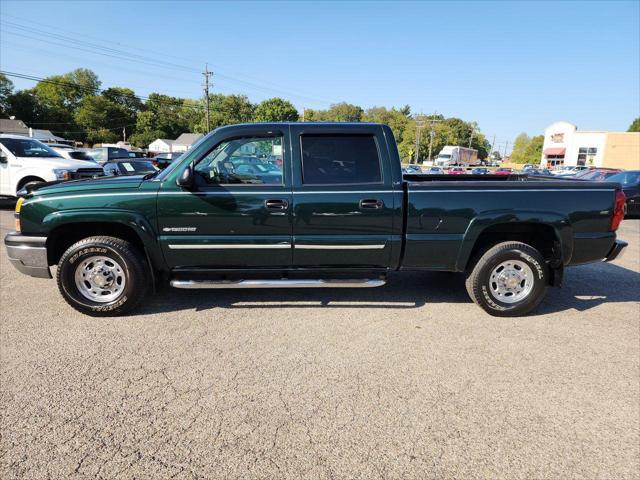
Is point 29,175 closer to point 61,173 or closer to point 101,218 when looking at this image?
point 61,173

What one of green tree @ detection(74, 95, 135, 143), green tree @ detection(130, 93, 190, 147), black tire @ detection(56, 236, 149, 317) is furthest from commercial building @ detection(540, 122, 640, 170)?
green tree @ detection(74, 95, 135, 143)

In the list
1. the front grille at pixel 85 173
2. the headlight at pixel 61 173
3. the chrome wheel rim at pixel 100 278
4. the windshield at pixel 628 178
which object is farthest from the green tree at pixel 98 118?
the chrome wheel rim at pixel 100 278

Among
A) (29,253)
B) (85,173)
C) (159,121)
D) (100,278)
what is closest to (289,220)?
(100,278)

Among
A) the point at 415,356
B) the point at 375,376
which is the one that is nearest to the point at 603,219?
the point at 415,356

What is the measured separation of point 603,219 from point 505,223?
3.35 feet

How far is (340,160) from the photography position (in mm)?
4109

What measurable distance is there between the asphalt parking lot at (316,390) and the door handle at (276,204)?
3.69 ft

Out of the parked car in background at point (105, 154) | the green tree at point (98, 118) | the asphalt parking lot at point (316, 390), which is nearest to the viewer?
the asphalt parking lot at point (316, 390)

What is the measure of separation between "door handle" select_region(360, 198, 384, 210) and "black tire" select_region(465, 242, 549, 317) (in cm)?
126

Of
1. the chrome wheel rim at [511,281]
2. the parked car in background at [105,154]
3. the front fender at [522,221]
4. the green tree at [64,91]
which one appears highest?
the green tree at [64,91]

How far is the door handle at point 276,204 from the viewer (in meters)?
3.94

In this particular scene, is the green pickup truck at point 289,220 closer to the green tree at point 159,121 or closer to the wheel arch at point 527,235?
the wheel arch at point 527,235

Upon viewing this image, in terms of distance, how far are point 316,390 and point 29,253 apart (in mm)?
3209

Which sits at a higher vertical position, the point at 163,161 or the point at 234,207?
the point at 163,161
